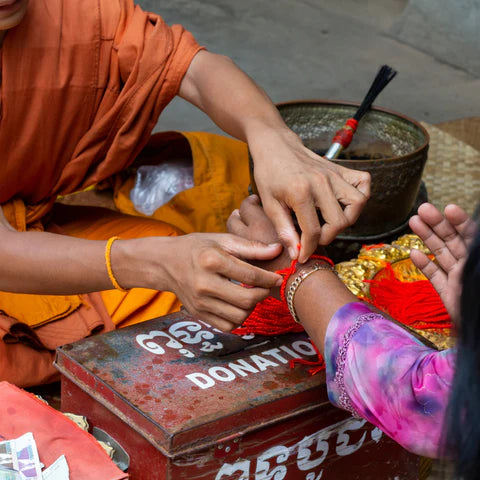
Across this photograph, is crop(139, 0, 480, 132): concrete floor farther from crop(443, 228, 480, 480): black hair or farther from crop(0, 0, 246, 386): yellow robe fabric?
crop(443, 228, 480, 480): black hair

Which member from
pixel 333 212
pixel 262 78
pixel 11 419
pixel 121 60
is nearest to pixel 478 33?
pixel 262 78

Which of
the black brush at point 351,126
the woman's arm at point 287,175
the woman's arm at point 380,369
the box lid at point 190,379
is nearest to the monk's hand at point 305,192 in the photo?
the woman's arm at point 287,175

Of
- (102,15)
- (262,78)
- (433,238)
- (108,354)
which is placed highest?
(102,15)

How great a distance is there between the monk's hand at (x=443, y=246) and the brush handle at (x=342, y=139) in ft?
2.13

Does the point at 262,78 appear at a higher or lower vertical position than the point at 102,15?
lower

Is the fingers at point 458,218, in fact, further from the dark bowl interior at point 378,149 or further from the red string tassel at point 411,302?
the dark bowl interior at point 378,149

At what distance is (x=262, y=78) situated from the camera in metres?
4.59

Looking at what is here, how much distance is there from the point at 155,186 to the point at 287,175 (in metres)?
0.97

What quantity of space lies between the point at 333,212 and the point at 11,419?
68 cm

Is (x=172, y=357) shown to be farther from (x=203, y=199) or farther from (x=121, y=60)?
(x=203, y=199)

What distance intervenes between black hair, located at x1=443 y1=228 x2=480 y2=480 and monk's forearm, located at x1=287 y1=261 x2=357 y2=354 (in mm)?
492

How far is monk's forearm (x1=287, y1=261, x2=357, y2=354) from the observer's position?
1330 millimetres

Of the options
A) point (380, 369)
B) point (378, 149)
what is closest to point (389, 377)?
point (380, 369)

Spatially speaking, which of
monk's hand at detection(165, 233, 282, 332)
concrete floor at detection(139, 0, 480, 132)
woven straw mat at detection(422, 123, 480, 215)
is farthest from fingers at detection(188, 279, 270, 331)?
concrete floor at detection(139, 0, 480, 132)
